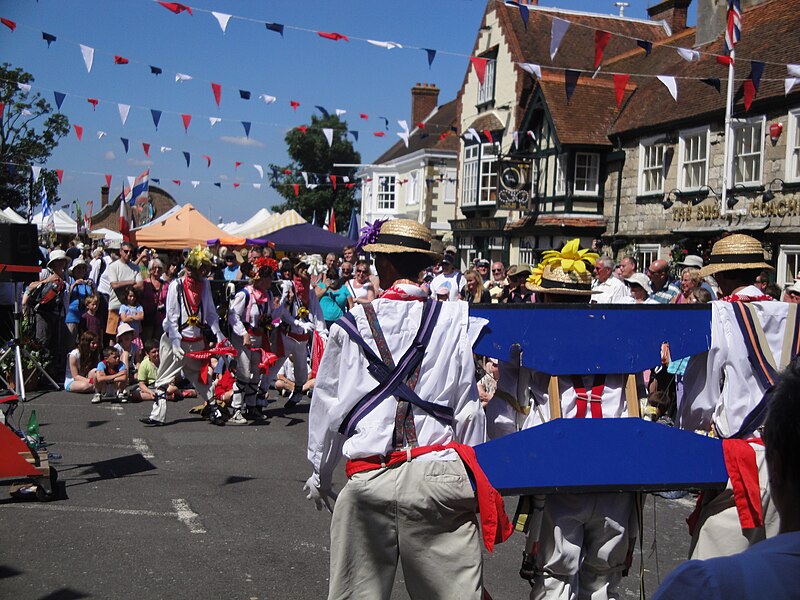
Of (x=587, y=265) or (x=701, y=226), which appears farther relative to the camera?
(x=701, y=226)

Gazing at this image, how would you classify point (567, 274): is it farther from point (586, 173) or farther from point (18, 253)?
point (586, 173)

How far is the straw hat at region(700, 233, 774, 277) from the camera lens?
4.37 m

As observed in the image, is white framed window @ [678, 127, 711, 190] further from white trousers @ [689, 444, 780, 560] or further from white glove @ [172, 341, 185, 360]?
white trousers @ [689, 444, 780, 560]

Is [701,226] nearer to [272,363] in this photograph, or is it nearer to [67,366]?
[272,363]

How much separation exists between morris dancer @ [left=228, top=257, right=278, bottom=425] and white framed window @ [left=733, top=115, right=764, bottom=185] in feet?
39.7

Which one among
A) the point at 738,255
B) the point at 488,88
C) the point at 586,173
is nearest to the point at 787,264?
the point at 586,173

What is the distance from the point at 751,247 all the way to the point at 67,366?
10.7 metres

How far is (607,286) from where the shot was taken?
10.5 meters

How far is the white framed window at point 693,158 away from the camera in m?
20.3

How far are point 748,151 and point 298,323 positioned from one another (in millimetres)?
12118

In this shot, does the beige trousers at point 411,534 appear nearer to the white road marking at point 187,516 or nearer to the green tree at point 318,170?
the white road marking at point 187,516

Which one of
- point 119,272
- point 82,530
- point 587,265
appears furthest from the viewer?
point 119,272

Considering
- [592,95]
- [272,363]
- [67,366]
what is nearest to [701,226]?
[592,95]

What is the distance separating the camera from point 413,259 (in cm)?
388
